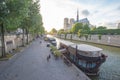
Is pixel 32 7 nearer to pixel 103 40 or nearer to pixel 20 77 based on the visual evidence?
pixel 20 77

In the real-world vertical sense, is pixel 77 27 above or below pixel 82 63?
Answer: above

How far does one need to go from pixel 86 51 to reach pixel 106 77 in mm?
3399

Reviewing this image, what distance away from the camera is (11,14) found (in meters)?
15.4

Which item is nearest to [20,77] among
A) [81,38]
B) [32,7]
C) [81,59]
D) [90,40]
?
[81,59]

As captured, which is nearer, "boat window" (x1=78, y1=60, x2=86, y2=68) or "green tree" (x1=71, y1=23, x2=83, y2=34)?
"boat window" (x1=78, y1=60, x2=86, y2=68)

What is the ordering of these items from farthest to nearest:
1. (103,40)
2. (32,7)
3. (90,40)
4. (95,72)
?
1. (90,40)
2. (103,40)
3. (32,7)
4. (95,72)

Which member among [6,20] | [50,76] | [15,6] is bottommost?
[50,76]

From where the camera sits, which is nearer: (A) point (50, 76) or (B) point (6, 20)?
(A) point (50, 76)

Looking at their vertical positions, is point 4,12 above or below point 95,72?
above

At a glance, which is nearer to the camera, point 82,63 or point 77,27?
point 82,63

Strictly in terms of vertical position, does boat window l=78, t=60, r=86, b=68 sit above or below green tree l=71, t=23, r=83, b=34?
below

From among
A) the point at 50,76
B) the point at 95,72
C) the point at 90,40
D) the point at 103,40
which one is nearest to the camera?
the point at 50,76

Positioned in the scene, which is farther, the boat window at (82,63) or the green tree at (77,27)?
the green tree at (77,27)

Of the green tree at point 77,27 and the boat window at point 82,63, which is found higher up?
the green tree at point 77,27
